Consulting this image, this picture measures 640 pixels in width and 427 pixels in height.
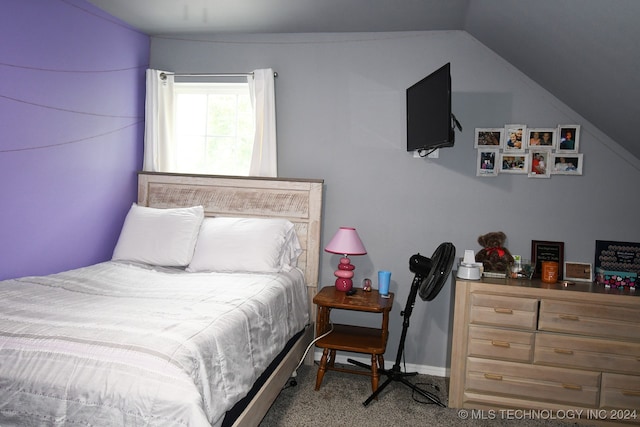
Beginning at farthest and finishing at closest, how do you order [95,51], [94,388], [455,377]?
[95,51] → [455,377] → [94,388]

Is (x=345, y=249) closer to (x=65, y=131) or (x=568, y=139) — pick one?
(x=568, y=139)

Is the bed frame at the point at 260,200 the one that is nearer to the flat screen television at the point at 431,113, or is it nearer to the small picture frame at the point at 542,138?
the flat screen television at the point at 431,113

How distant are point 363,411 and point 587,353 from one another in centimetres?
137

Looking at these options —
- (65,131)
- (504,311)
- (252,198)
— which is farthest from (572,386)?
(65,131)

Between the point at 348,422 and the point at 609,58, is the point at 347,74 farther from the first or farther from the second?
the point at 348,422

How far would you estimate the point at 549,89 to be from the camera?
3.07 metres

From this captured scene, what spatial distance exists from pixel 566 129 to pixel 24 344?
3.33 metres

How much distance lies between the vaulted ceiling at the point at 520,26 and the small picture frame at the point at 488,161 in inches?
22.1

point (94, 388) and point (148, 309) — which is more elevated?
point (148, 309)

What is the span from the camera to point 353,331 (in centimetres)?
312

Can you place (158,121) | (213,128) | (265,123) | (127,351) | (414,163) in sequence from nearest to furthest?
(127,351) < (414,163) < (265,123) < (158,121) < (213,128)

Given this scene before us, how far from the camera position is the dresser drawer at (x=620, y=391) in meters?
2.58

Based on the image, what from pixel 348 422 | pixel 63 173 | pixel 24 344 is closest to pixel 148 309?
pixel 24 344

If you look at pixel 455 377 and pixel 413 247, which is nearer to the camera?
pixel 455 377
